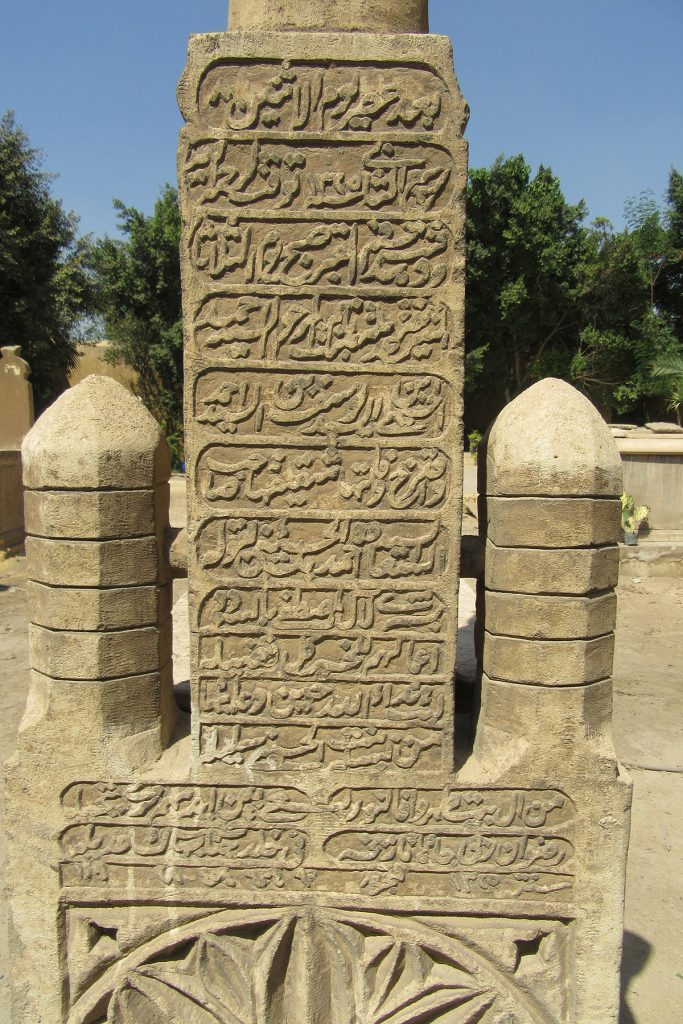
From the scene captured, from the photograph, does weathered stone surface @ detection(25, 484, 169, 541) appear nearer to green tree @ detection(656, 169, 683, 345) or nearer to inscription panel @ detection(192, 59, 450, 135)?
inscription panel @ detection(192, 59, 450, 135)

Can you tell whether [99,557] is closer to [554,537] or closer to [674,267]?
[554,537]

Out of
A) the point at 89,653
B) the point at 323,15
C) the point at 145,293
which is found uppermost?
the point at 145,293

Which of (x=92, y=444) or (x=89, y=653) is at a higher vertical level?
(x=92, y=444)

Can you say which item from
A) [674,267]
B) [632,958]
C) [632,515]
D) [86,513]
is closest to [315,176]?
[86,513]

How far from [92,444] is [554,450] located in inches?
52.3

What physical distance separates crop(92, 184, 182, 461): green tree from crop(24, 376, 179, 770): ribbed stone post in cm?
1744

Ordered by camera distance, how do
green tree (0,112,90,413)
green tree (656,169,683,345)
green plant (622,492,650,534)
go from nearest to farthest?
green plant (622,492,650,534), green tree (0,112,90,413), green tree (656,169,683,345)

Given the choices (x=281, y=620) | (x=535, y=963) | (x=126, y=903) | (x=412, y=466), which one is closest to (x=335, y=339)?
(x=412, y=466)

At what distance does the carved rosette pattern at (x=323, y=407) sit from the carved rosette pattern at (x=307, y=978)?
1.63 ft

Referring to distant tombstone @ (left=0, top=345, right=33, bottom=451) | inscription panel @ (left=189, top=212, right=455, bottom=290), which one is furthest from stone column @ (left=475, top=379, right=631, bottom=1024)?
distant tombstone @ (left=0, top=345, right=33, bottom=451)

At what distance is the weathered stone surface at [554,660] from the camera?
2086mm

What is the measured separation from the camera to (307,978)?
2156 millimetres

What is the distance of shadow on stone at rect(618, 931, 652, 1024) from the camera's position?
2.88m

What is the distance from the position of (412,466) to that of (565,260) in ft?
61.4
